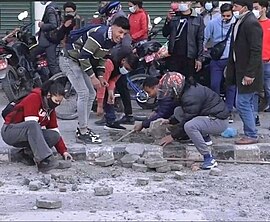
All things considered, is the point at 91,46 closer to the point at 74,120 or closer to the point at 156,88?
the point at 156,88

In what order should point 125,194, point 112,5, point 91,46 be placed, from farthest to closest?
point 112,5
point 91,46
point 125,194

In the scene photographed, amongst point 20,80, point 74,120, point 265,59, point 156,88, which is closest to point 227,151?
point 156,88

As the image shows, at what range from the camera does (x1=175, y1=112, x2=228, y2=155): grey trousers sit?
8070 mm

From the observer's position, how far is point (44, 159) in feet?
25.7

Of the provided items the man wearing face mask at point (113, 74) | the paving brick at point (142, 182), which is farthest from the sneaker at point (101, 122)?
the paving brick at point (142, 182)

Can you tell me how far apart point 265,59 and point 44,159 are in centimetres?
367

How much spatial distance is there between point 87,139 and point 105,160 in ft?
2.40

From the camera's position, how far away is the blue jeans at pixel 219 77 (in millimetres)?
10148

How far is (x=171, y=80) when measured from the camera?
8.00 metres

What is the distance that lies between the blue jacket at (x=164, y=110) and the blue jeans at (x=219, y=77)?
1.69m

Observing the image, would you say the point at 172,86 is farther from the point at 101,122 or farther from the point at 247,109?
the point at 101,122

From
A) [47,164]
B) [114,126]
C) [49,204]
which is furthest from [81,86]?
[49,204]

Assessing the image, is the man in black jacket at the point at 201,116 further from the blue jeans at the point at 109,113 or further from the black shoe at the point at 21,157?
the black shoe at the point at 21,157

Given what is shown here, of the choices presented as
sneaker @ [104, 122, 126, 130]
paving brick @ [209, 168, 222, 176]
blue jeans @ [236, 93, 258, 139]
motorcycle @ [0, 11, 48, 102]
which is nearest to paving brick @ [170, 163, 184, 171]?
paving brick @ [209, 168, 222, 176]
